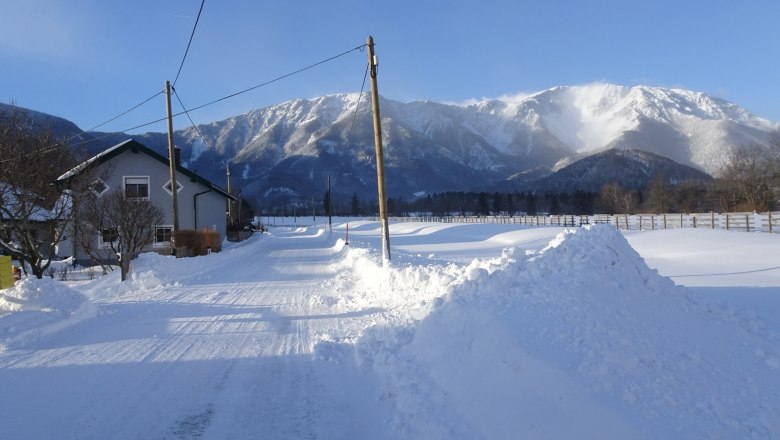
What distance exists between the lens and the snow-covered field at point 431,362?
4355 millimetres

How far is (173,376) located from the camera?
5738 mm

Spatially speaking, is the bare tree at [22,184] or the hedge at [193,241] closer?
the bare tree at [22,184]

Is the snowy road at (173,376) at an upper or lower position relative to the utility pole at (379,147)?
→ lower

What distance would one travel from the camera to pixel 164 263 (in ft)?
53.2

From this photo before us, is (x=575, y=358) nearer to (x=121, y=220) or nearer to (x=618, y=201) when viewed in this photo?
(x=121, y=220)

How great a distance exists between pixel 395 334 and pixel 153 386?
10.4ft

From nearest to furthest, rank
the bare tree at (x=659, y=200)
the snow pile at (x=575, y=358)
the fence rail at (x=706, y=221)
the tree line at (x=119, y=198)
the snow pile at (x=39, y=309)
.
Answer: the snow pile at (x=575, y=358) → the snow pile at (x=39, y=309) → the tree line at (x=119, y=198) → the fence rail at (x=706, y=221) → the bare tree at (x=659, y=200)

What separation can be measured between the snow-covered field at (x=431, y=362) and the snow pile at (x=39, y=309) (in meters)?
0.03

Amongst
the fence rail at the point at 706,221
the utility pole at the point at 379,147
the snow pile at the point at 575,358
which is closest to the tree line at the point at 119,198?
the utility pole at the point at 379,147

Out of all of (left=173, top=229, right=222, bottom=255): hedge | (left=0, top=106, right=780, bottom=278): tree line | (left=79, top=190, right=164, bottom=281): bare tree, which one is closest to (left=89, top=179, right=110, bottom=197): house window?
(left=0, top=106, right=780, bottom=278): tree line

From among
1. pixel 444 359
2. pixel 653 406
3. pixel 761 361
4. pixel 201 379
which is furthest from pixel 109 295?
pixel 761 361

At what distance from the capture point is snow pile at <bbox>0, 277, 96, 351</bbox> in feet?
25.4

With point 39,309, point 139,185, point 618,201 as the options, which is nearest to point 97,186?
point 139,185

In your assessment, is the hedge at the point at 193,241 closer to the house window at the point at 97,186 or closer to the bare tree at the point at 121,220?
the bare tree at the point at 121,220
